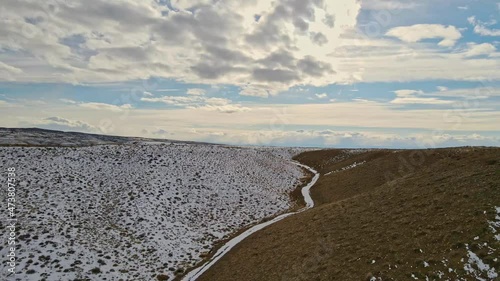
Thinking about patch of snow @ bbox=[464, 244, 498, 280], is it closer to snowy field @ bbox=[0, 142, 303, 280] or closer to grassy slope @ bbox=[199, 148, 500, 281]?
grassy slope @ bbox=[199, 148, 500, 281]

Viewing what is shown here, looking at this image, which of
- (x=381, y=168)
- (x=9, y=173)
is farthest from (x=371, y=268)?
(x=9, y=173)

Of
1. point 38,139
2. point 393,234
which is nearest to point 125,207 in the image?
point 393,234

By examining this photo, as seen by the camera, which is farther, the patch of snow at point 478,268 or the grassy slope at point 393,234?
the grassy slope at point 393,234

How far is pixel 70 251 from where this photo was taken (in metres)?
23.8

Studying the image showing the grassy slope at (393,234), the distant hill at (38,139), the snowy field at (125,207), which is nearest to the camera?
the grassy slope at (393,234)

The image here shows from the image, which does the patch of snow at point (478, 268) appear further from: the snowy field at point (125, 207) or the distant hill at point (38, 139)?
the distant hill at point (38, 139)

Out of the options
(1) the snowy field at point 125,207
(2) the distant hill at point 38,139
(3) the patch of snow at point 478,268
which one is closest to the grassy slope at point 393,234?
(3) the patch of snow at point 478,268

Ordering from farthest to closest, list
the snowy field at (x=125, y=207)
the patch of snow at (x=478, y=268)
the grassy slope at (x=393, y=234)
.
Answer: the snowy field at (x=125, y=207) < the grassy slope at (x=393, y=234) < the patch of snow at (x=478, y=268)

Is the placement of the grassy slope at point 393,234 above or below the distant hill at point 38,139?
below

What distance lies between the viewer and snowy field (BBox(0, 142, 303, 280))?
2344cm

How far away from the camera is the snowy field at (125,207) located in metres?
23.4

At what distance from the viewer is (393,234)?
1948 centimetres

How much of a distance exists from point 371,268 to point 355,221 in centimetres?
687

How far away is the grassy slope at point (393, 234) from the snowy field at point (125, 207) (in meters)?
5.66
